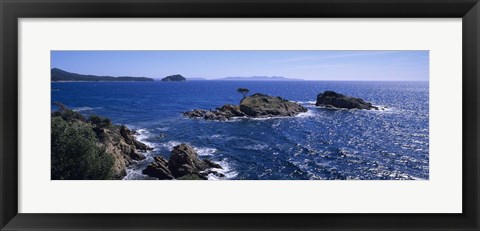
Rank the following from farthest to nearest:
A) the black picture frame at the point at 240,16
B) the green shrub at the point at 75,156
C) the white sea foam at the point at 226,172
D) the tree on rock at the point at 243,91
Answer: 1. the tree on rock at the point at 243,91
2. the white sea foam at the point at 226,172
3. the green shrub at the point at 75,156
4. the black picture frame at the point at 240,16

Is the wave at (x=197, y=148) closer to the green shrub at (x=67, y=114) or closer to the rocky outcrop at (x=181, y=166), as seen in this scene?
the rocky outcrop at (x=181, y=166)

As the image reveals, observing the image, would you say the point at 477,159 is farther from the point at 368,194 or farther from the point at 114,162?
the point at 114,162

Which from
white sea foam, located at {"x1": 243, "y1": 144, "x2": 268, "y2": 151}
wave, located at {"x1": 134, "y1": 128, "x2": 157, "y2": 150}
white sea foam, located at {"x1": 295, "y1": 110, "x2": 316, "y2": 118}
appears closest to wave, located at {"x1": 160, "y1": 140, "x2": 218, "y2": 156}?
wave, located at {"x1": 134, "y1": 128, "x2": 157, "y2": 150}

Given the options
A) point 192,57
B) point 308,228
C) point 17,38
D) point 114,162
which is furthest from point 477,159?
point 17,38

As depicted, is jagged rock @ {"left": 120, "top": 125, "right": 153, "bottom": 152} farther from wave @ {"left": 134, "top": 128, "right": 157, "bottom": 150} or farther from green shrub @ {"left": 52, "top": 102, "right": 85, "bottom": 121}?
green shrub @ {"left": 52, "top": 102, "right": 85, "bottom": 121}

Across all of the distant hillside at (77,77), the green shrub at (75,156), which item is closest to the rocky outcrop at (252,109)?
the distant hillside at (77,77)

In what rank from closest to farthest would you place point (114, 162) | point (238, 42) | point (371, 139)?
1. point (238, 42)
2. point (114, 162)
3. point (371, 139)
